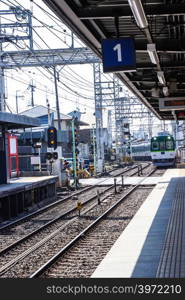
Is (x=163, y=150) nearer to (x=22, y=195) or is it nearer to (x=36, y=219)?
(x=22, y=195)

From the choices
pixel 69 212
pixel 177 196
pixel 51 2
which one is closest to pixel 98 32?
pixel 51 2

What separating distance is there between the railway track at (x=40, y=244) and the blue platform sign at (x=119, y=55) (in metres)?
4.15

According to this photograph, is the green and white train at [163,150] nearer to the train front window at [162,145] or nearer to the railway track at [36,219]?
the train front window at [162,145]

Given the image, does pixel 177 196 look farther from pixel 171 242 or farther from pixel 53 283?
pixel 53 283

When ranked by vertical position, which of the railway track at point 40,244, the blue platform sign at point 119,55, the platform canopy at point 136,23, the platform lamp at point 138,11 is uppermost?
the platform canopy at point 136,23

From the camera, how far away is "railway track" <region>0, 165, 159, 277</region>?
1021 cm

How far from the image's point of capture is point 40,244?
488 inches

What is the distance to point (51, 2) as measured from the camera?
7.00 m

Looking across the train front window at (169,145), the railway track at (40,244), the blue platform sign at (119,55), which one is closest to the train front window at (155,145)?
Answer: the train front window at (169,145)

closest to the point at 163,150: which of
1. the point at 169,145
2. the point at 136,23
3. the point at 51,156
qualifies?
the point at 169,145

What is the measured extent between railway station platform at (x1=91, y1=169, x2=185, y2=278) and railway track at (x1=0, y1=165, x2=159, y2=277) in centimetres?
156

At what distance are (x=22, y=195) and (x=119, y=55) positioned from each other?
38.9 ft

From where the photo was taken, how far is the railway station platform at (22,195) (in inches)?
703

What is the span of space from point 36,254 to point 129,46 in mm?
Result: 5240
